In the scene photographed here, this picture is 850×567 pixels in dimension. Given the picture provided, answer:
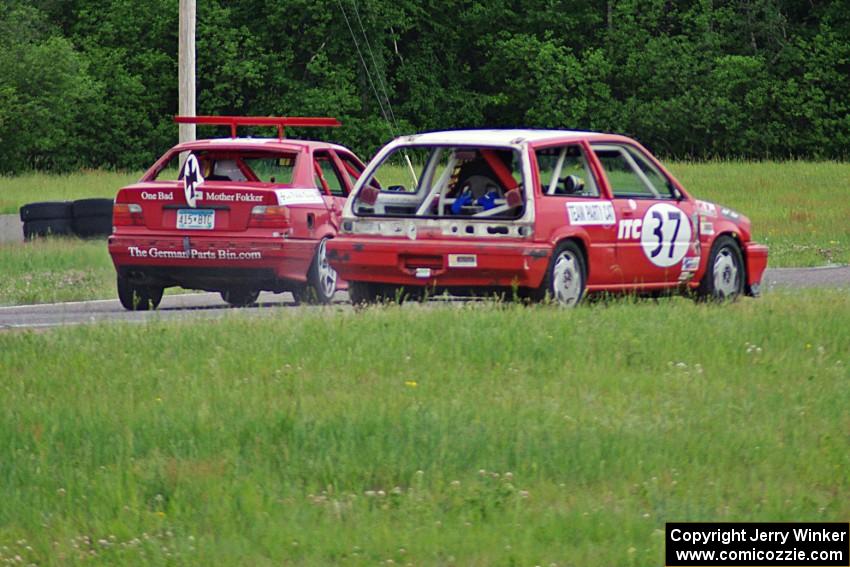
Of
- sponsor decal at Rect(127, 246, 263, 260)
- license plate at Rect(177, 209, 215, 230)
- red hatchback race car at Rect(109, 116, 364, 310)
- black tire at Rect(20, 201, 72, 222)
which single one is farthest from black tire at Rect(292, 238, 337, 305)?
black tire at Rect(20, 201, 72, 222)

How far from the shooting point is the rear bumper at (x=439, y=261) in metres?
12.0

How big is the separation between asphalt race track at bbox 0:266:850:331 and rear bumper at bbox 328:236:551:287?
54cm

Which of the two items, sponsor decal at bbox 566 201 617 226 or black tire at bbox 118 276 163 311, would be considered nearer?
sponsor decal at bbox 566 201 617 226

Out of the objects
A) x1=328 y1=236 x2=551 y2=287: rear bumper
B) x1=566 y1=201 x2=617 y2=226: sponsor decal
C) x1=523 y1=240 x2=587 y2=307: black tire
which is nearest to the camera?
x1=328 y1=236 x2=551 y2=287: rear bumper

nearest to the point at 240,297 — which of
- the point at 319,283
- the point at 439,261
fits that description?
the point at 319,283

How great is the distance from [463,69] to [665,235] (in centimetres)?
4962

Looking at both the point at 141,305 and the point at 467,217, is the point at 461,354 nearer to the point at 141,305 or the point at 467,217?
the point at 467,217

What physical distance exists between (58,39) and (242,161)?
37.9m

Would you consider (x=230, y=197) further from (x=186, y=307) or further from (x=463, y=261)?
(x=463, y=261)

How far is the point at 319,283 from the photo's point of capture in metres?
14.9

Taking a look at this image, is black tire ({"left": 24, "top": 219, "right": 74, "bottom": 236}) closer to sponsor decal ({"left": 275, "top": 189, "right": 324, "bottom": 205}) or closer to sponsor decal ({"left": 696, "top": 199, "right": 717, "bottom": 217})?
Answer: sponsor decal ({"left": 275, "top": 189, "right": 324, "bottom": 205})

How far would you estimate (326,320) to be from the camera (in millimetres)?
11086

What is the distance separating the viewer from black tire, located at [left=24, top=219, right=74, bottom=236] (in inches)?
998

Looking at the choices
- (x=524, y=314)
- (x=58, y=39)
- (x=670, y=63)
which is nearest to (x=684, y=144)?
(x=670, y=63)
